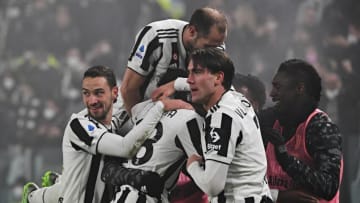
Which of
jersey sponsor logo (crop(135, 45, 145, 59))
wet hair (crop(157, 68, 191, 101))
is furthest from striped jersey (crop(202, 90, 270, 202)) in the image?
jersey sponsor logo (crop(135, 45, 145, 59))

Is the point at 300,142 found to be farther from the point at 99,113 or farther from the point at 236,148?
the point at 99,113

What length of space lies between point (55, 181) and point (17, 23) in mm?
5562

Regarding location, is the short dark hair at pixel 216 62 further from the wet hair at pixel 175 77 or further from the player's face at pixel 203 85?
the wet hair at pixel 175 77

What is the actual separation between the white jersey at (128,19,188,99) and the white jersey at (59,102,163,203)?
241 mm

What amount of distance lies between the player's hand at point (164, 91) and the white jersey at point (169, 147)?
128mm

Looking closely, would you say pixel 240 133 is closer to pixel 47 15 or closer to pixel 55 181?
pixel 55 181

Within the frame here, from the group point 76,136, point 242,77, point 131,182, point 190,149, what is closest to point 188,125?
point 190,149

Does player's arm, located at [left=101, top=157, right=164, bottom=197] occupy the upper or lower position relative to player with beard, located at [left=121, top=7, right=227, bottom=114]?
lower

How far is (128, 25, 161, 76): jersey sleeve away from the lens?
4.23m

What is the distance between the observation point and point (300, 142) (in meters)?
4.02

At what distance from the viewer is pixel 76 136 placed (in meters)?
4.11

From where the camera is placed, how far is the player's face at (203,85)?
3.55 meters

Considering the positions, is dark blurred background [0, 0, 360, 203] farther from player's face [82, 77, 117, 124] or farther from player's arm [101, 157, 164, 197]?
player's arm [101, 157, 164, 197]

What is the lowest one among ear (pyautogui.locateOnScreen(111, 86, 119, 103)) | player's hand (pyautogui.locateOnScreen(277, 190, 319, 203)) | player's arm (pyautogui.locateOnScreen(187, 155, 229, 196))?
player's hand (pyautogui.locateOnScreen(277, 190, 319, 203))
